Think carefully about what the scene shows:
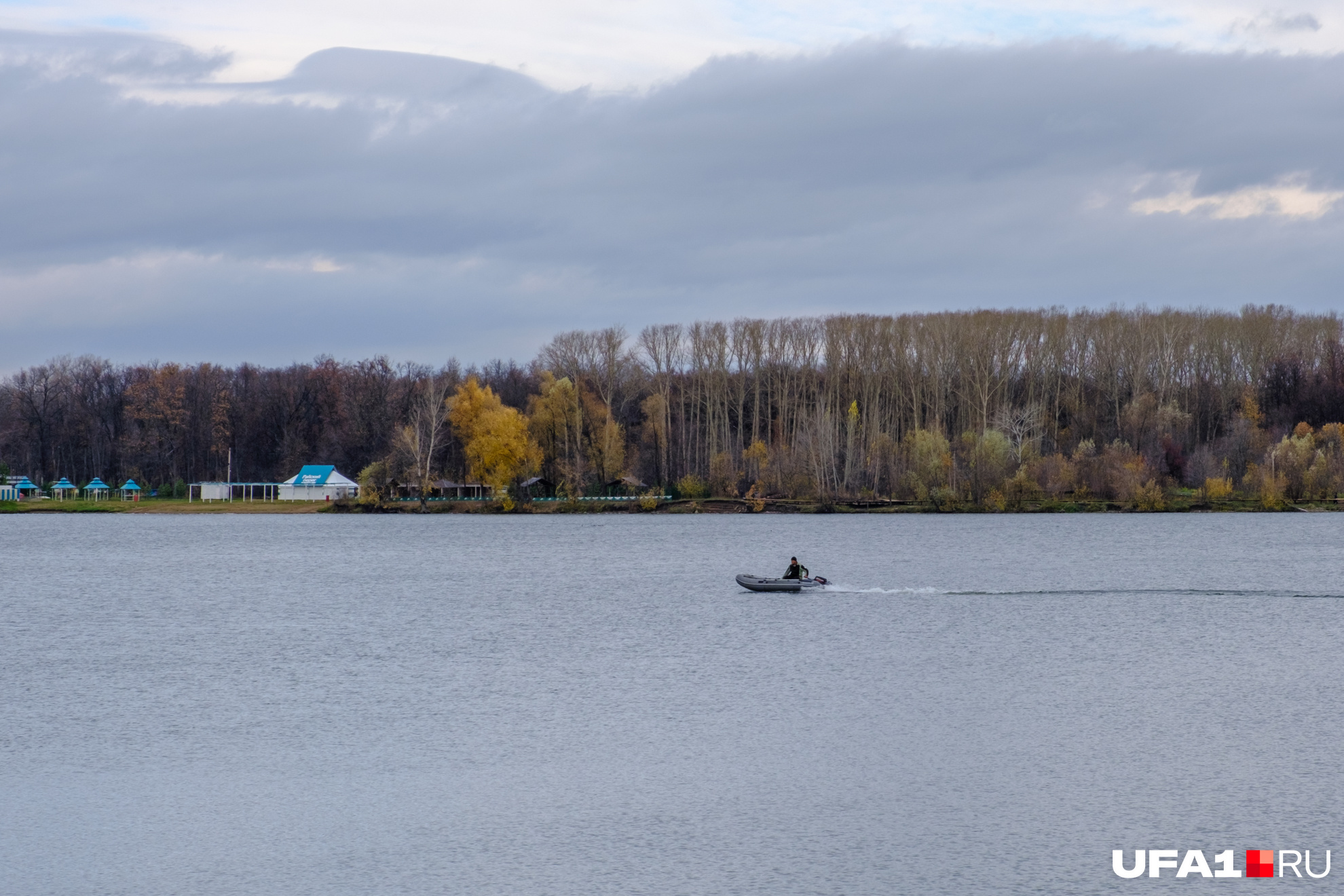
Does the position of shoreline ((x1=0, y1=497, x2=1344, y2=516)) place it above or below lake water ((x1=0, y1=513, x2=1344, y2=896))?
above

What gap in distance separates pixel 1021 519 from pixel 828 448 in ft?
54.0

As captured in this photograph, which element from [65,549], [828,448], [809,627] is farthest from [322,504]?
[809,627]

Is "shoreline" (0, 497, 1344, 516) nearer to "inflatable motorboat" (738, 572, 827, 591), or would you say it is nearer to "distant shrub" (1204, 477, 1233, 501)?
"distant shrub" (1204, 477, 1233, 501)

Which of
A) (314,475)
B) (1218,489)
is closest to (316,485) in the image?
→ (314,475)

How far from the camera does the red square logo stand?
1537 cm

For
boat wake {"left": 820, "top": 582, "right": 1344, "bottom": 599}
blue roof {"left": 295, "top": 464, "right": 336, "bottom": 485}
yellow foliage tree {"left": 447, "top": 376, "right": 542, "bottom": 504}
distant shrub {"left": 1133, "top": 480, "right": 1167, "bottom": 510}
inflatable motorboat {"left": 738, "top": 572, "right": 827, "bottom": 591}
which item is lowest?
boat wake {"left": 820, "top": 582, "right": 1344, "bottom": 599}

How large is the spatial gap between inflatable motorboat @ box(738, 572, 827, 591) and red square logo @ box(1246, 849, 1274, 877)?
28326mm

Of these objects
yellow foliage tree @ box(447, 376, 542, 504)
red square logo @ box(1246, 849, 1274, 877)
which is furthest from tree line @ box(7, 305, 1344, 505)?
red square logo @ box(1246, 849, 1274, 877)

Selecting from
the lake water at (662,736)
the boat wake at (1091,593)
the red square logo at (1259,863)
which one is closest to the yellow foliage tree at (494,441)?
the lake water at (662,736)

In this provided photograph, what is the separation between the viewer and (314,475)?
129m

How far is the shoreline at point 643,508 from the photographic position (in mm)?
98000

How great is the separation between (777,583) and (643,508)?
63.6m

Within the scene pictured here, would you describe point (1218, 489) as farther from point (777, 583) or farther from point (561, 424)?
point (777, 583)

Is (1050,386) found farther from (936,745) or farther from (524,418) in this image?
(936,745)
